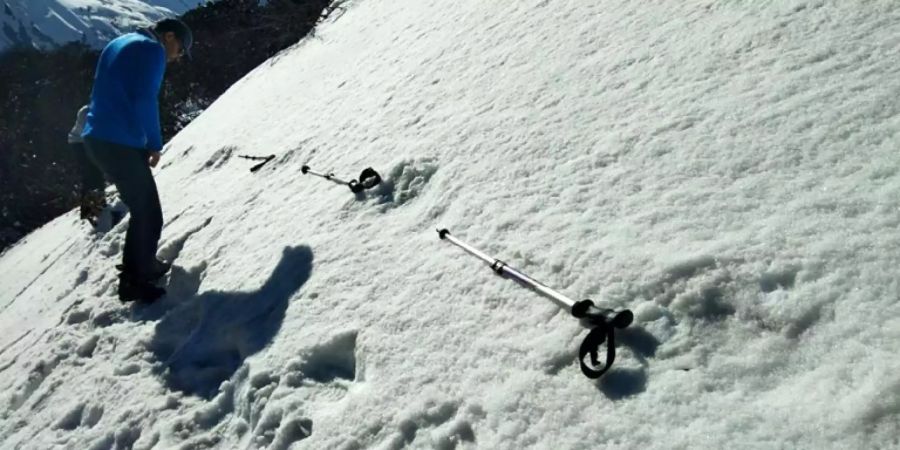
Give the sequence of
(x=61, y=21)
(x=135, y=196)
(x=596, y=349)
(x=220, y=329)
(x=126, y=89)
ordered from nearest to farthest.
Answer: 1. (x=596, y=349)
2. (x=220, y=329)
3. (x=126, y=89)
4. (x=135, y=196)
5. (x=61, y=21)

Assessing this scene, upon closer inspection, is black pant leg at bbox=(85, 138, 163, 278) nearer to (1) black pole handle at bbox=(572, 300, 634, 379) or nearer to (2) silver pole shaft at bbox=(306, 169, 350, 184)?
(2) silver pole shaft at bbox=(306, 169, 350, 184)

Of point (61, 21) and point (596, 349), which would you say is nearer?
point (596, 349)

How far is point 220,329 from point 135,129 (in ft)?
6.01

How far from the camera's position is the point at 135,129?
16.1ft

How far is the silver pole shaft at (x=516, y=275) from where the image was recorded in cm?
290

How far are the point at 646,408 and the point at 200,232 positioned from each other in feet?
16.0

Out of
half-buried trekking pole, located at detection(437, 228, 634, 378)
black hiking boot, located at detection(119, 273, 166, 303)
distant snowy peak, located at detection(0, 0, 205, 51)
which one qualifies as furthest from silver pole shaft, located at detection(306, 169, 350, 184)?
distant snowy peak, located at detection(0, 0, 205, 51)

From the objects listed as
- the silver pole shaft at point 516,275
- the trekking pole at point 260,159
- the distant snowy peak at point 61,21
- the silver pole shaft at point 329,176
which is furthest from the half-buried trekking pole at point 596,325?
the distant snowy peak at point 61,21

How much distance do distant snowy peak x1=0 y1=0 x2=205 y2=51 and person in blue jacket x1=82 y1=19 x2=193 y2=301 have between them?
125262 mm

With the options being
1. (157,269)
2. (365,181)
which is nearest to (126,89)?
(157,269)

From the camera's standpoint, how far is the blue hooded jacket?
472cm

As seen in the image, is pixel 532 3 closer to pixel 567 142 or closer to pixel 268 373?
pixel 567 142

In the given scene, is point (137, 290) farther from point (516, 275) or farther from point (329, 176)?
point (516, 275)

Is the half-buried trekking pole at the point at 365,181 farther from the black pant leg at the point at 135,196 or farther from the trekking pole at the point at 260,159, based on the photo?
the trekking pole at the point at 260,159
